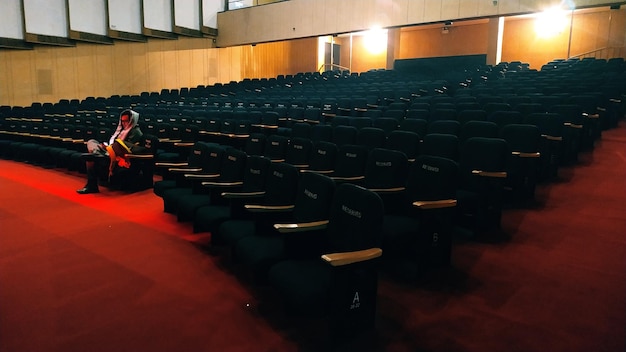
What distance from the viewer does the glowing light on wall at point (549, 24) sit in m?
14.2

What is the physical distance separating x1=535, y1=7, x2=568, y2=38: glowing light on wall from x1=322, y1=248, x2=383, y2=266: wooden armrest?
50.3 ft

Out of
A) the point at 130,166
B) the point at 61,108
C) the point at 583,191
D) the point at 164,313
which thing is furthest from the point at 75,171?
the point at 583,191

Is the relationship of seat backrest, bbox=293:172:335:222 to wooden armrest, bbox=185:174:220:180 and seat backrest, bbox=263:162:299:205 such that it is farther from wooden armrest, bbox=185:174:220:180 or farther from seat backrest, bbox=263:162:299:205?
wooden armrest, bbox=185:174:220:180

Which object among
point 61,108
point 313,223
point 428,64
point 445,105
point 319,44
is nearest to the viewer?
point 313,223

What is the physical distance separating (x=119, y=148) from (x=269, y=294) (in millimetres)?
3428

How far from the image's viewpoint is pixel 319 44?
58.3 feet

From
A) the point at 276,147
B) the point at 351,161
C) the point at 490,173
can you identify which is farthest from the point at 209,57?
the point at 490,173

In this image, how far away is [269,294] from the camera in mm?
2482

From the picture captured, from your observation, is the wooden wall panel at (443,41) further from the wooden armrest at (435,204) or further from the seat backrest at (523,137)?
the wooden armrest at (435,204)

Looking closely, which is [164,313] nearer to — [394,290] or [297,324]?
[297,324]

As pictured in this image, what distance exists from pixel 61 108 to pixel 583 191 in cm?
1066

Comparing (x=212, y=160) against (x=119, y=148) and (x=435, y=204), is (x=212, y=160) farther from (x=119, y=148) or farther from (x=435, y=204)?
(x=435, y=204)

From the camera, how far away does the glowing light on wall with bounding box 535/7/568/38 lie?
46.7 feet

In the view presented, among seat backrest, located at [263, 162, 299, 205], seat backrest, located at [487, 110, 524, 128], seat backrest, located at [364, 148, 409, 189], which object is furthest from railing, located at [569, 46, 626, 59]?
seat backrest, located at [263, 162, 299, 205]
